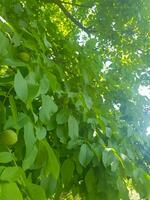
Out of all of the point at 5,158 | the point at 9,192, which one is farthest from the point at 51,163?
the point at 9,192

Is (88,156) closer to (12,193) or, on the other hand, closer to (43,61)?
(43,61)

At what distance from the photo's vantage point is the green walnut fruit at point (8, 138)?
1219 mm

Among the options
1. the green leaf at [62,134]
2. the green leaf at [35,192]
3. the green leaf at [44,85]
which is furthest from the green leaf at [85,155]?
the green leaf at [35,192]

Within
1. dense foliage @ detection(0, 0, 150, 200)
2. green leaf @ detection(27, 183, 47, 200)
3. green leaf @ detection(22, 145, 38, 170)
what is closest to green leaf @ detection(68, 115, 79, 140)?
dense foliage @ detection(0, 0, 150, 200)

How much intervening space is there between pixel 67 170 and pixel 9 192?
84 centimetres

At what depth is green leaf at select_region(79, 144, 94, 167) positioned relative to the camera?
1.68 metres

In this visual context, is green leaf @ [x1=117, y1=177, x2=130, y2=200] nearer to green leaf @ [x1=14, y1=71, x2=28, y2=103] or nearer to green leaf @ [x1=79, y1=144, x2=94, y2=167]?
green leaf @ [x1=79, y1=144, x2=94, y2=167]

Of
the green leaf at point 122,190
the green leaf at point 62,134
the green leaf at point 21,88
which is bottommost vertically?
the green leaf at point 122,190

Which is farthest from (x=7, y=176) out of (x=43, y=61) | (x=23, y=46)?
(x=43, y=61)

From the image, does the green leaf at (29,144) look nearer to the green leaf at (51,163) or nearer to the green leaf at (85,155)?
the green leaf at (51,163)

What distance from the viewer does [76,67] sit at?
230 centimetres

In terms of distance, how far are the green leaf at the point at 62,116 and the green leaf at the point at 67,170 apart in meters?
0.19

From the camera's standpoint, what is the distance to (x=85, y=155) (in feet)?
5.57

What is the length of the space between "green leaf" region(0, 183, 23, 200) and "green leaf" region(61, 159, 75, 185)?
82 cm
